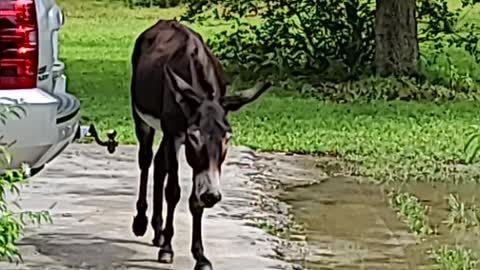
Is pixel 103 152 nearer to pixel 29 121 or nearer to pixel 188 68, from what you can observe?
pixel 188 68

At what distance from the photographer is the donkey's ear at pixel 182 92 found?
7.66m

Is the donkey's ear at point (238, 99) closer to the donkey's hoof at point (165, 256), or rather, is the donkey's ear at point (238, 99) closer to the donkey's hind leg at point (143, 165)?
the donkey's hoof at point (165, 256)

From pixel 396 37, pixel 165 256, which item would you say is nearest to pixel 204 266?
pixel 165 256

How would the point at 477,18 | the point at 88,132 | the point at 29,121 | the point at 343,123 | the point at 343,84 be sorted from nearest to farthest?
the point at 29,121
the point at 88,132
the point at 343,123
the point at 343,84
the point at 477,18

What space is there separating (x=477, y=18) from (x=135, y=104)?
2150 centimetres

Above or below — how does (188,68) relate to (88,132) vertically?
above

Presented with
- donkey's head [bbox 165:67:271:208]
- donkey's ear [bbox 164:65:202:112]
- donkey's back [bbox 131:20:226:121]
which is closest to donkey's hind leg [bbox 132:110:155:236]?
donkey's back [bbox 131:20:226:121]

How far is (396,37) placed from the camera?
1922cm

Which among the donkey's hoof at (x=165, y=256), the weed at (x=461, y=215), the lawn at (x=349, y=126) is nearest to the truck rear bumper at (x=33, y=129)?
the donkey's hoof at (x=165, y=256)

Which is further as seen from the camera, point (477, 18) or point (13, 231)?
point (477, 18)

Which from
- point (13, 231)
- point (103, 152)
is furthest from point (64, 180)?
point (13, 231)

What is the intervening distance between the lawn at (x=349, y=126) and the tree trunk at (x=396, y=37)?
1.34 meters

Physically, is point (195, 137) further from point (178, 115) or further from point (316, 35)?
point (316, 35)

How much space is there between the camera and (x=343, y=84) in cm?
1934
